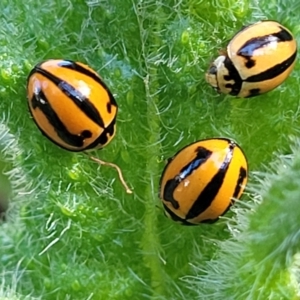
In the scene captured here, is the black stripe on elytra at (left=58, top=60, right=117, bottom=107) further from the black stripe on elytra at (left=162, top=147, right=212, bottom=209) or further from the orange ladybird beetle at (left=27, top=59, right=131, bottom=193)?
the black stripe on elytra at (left=162, top=147, right=212, bottom=209)

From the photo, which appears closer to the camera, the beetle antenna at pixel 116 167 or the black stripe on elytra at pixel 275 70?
the black stripe on elytra at pixel 275 70

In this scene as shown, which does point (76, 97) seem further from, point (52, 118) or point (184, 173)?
point (184, 173)

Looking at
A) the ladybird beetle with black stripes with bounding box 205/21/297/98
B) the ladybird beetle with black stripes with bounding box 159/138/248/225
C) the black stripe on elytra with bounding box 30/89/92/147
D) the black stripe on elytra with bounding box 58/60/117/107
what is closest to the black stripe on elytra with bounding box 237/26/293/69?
the ladybird beetle with black stripes with bounding box 205/21/297/98

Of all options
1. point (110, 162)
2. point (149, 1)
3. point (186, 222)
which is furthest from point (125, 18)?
point (186, 222)

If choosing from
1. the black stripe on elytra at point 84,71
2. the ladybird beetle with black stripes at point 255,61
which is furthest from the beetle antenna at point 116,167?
the ladybird beetle with black stripes at point 255,61

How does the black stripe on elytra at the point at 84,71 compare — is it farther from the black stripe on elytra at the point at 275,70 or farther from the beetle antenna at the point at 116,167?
the black stripe on elytra at the point at 275,70

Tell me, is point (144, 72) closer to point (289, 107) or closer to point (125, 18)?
point (125, 18)
